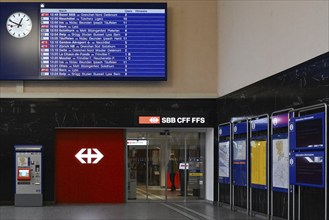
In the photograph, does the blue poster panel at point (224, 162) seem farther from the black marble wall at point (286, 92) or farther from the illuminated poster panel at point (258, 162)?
the illuminated poster panel at point (258, 162)

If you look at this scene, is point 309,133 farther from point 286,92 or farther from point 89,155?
point 89,155

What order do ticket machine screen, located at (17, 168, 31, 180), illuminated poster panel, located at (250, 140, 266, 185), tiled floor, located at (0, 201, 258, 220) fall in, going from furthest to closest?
ticket machine screen, located at (17, 168, 31, 180), tiled floor, located at (0, 201, 258, 220), illuminated poster panel, located at (250, 140, 266, 185)

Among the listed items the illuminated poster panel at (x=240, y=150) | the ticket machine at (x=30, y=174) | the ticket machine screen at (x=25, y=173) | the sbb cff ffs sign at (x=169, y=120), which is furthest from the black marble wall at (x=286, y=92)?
the ticket machine screen at (x=25, y=173)

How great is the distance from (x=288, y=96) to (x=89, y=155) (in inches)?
295

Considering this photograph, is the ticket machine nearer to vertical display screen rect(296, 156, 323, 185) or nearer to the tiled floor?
the tiled floor

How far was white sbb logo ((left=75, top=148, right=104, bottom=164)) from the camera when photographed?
1633 centimetres

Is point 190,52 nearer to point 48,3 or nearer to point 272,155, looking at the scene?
point 48,3

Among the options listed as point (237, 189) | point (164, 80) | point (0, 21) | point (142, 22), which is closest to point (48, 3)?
point (0, 21)

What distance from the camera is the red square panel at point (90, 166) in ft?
53.3

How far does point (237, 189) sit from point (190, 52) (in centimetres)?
453

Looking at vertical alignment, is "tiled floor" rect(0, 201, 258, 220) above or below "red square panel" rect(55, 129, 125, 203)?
below

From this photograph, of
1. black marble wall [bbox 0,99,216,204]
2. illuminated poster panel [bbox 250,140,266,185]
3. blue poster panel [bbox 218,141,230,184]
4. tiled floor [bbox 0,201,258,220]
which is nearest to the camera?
illuminated poster panel [bbox 250,140,266,185]

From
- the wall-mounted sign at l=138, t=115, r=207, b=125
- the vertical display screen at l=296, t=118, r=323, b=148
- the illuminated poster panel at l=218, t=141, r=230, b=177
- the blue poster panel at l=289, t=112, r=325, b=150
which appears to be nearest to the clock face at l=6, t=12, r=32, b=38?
the wall-mounted sign at l=138, t=115, r=207, b=125

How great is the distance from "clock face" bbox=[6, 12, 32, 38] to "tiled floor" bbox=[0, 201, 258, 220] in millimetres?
4831
